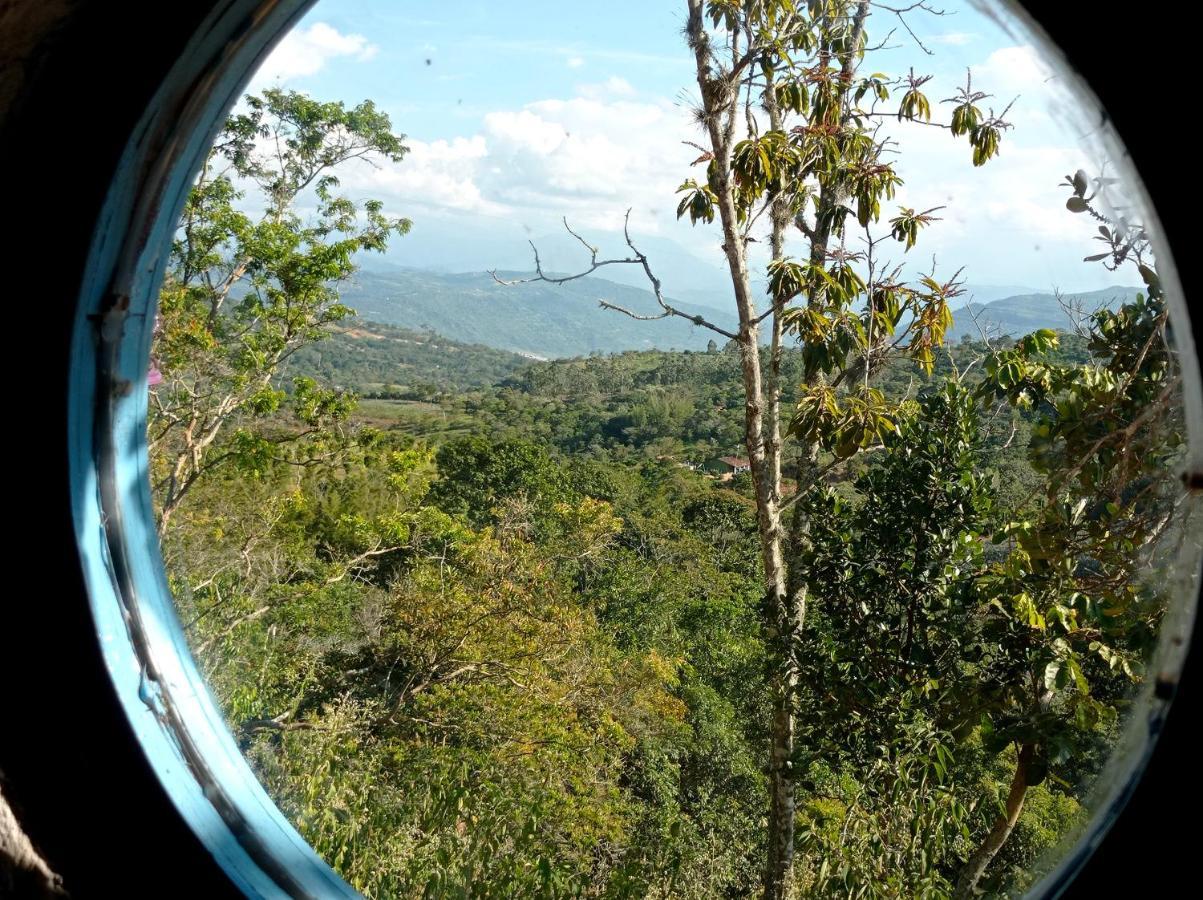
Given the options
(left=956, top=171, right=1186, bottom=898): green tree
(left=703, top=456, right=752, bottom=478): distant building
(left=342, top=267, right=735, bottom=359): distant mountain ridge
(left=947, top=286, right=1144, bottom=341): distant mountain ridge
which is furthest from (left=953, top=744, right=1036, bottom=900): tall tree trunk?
(left=703, top=456, right=752, bottom=478): distant building

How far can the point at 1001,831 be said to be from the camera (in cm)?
262

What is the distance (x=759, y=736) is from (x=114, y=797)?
6786mm

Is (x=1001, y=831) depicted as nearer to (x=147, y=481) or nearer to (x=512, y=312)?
(x=147, y=481)

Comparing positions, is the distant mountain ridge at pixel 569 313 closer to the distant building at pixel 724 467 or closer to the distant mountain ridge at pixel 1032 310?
the distant mountain ridge at pixel 1032 310

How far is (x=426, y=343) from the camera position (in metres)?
23.4

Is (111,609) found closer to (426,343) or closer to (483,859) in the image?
(483,859)

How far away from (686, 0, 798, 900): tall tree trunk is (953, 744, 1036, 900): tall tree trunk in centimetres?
73

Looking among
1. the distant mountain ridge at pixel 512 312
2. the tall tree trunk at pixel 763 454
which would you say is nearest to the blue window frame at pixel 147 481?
the tall tree trunk at pixel 763 454

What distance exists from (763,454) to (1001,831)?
1729 mm

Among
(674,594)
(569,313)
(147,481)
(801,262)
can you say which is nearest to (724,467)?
(674,594)

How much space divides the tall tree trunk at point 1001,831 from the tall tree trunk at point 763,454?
2.38 feet

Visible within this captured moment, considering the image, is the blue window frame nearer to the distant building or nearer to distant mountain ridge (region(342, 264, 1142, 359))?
distant mountain ridge (region(342, 264, 1142, 359))

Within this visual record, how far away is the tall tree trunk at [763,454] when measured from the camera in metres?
3.45

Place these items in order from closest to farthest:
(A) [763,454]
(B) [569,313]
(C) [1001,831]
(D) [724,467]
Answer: (C) [1001,831]
(A) [763,454]
(D) [724,467]
(B) [569,313]
